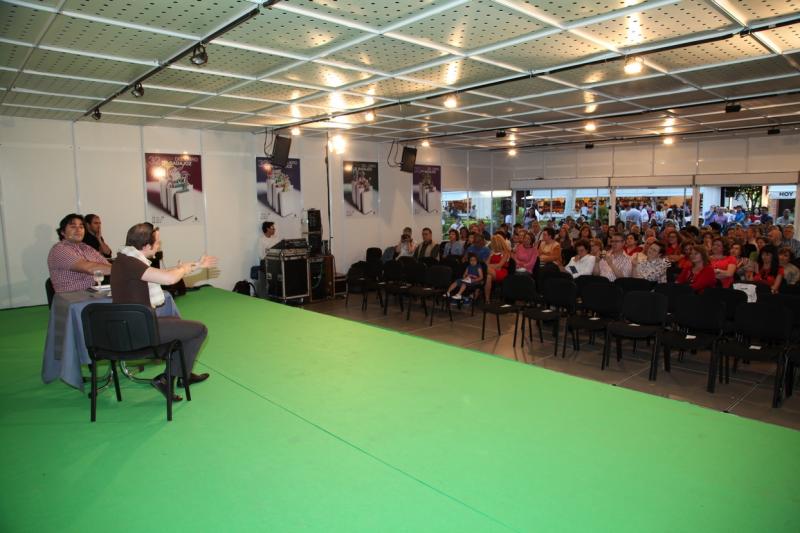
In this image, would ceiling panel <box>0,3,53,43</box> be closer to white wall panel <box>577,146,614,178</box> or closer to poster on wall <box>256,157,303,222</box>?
poster on wall <box>256,157,303,222</box>

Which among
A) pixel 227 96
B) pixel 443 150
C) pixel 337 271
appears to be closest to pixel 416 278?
pixel 337 271

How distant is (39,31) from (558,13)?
14.2 ft

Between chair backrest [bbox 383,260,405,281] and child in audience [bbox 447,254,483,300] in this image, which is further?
chair backrest [bbox 383,260,405,281]

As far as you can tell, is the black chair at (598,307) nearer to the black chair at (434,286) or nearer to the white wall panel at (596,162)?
the black chair at (434,286)

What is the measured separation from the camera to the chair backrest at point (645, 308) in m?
6.17

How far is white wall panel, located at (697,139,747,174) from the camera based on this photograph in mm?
12484

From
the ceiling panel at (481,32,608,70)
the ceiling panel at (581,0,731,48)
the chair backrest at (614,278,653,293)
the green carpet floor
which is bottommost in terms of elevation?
the green carpet floor

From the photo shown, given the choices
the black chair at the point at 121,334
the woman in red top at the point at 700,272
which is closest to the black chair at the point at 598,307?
the woman in red top at the point at 700,272

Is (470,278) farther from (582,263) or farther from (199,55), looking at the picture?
(199,55)

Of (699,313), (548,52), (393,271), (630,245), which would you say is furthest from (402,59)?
(630,245)

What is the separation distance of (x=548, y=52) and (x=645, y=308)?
10.6 feet

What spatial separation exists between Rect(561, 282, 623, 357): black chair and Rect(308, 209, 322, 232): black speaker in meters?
5.99

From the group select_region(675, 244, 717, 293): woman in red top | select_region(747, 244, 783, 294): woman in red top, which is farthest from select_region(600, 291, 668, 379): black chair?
select_region(747, 244, 783, 294): woman in red top

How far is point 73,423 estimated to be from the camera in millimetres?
4027
